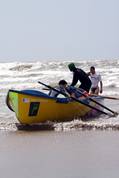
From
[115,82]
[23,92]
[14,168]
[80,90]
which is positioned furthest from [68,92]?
[115,82]

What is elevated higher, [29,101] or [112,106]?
[29,101]

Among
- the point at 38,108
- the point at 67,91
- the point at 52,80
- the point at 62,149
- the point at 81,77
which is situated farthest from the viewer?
the point at 52,80

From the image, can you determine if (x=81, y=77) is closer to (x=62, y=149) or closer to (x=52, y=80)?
(x=62, y=149)

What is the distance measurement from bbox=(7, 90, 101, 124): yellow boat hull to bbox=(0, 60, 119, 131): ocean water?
29 cm

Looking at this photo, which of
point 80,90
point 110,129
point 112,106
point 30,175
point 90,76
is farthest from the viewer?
point 112,106

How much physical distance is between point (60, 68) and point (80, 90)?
2160 centimetres

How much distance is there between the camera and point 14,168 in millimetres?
6512

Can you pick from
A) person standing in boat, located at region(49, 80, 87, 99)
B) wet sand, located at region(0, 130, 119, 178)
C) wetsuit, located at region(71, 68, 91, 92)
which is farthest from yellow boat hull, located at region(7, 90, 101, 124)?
wetsuit, located at region(71, 68, 91, 92)

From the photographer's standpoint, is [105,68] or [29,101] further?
[105,68]

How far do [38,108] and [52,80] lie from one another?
1661 centimetres

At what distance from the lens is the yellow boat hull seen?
10094mm

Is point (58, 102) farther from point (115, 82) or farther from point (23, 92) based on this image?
point (115, 82)

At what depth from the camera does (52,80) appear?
88.2ft

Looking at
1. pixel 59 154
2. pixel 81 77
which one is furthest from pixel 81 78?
pixel 59 154
